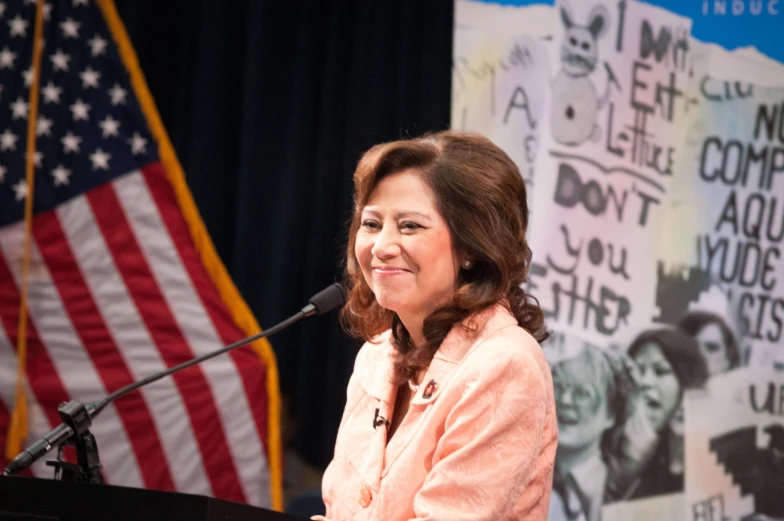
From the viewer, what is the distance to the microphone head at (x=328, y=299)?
209cm

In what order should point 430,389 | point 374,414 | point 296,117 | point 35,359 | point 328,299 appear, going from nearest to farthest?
1. point 430,389
2. point 374,414
3. point 328,299
4. point 35,359
5. point 296,117

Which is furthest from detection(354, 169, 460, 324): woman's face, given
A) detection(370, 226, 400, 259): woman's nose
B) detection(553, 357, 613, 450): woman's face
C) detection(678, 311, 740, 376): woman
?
detection(678, 311, 740, 376): woman

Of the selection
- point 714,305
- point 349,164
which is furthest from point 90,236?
point 714,305

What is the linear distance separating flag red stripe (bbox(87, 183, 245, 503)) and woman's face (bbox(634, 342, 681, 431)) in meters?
1.59

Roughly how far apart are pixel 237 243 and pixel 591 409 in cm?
149

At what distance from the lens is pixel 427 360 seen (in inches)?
75.8

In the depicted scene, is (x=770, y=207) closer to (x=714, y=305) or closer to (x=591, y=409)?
(x=714, y=305)

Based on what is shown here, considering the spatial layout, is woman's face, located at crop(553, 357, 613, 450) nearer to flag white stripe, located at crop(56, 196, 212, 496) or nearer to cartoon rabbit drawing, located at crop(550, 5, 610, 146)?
cartoon rabbit drawing, located at crop(550, 5, 610, 146)

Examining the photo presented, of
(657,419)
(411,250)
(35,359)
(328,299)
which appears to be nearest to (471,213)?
(411,250)

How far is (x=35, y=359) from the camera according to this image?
3428mm

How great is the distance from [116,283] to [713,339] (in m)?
2.19

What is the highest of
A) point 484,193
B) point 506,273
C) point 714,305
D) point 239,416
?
point 484,193

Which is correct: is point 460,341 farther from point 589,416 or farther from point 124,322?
point 124,322

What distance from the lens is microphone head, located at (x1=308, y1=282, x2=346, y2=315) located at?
2090mm
